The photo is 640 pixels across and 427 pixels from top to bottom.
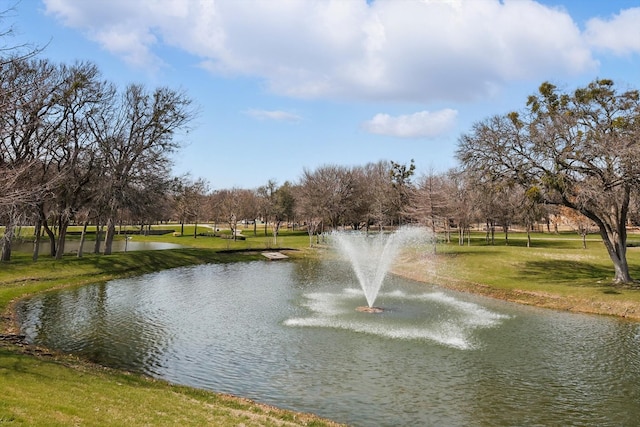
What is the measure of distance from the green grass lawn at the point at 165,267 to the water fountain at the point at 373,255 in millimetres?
3612

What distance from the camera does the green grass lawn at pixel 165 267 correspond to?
1188cm

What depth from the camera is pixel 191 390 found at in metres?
15.9

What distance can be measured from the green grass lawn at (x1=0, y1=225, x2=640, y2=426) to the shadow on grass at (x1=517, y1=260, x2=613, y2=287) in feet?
0.25

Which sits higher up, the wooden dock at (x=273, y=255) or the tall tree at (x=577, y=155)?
the tall tree at (x=577, y=155)

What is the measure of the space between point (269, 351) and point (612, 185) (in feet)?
85.3

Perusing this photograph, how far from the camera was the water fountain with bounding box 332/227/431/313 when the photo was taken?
35.0 metres

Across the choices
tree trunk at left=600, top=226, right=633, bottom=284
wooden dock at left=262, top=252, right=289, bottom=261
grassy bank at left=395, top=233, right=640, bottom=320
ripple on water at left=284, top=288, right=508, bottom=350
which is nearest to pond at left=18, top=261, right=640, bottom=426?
ripple on water at left=284, top=288, right=508, bottom=350

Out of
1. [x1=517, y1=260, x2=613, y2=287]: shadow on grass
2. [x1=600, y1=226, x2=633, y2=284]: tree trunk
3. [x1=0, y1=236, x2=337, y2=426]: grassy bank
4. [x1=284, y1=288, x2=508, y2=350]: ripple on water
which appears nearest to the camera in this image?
[x1=0, y1=236, x2=337, y2=426]: grassy bank

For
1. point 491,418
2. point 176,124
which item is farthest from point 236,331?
point 176,124

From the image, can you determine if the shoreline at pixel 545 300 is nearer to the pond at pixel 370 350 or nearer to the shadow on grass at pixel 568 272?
the pond at pixel 370 350

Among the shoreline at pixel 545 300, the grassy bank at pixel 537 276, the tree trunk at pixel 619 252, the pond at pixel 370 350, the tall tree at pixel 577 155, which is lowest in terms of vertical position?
the pond at pixel 370 350

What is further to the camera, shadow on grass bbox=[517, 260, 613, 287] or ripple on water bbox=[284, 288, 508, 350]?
shadow on grass bbox=[517, 260, 613, 287]

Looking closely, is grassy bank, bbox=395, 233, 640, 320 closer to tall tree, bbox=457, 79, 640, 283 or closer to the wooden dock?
tall tree, bbox=457, 79, 640, 283

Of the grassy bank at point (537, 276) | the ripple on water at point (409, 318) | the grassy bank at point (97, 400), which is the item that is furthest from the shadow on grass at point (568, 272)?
Result: the grassy bank at point (97, 400)
